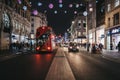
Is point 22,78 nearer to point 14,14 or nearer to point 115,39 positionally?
point 115,39

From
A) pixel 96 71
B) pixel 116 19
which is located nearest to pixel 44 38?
pixel 116 19

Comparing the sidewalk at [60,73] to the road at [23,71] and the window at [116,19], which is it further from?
the window at [116,19]

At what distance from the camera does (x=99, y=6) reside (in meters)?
73.1

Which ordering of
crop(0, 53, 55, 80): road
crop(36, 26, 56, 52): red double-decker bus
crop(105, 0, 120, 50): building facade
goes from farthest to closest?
1. crop(105, 0, 120, 50): building facade
2. crop(36, 26, 56, 52): red double-decker bus
3. crop(0, 53, 55, 80): road

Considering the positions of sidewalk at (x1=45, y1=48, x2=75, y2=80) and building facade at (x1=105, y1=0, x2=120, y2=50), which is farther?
building facade at (x1=105, y1=0, x2=120, y2=50)

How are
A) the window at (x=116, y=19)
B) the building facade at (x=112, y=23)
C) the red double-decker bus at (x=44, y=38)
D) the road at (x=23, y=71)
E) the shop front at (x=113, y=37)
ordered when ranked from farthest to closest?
the shop front at (x=113, y=37), the window at (x=116, y=19), the building facade at (x=112, y=23), the red double-decker bus at (x=44, y=38), the road at (x=23, y=71)

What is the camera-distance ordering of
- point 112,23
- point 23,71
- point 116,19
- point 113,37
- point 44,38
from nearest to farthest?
point 23,71 < point 44,38 < point 116,19 < point 112,23 < point 113,37

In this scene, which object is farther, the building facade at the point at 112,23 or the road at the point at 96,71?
the building facade at the point at 112,23

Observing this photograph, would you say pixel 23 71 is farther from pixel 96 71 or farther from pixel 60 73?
pixel 96 71

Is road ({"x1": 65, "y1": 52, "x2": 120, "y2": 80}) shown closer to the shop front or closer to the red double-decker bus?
the red double-decker bus

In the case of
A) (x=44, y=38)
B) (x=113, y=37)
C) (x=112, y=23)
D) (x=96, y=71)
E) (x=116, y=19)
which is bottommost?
(x=96, y=71)

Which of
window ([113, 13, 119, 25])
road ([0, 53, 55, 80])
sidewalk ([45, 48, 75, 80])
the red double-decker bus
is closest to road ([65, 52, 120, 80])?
sidewalk ([45, 48, 75, 80])

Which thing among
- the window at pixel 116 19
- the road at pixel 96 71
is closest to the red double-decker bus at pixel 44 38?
the window at pixel 116 19

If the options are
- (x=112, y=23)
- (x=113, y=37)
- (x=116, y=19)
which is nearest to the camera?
(x=116, y=19)
